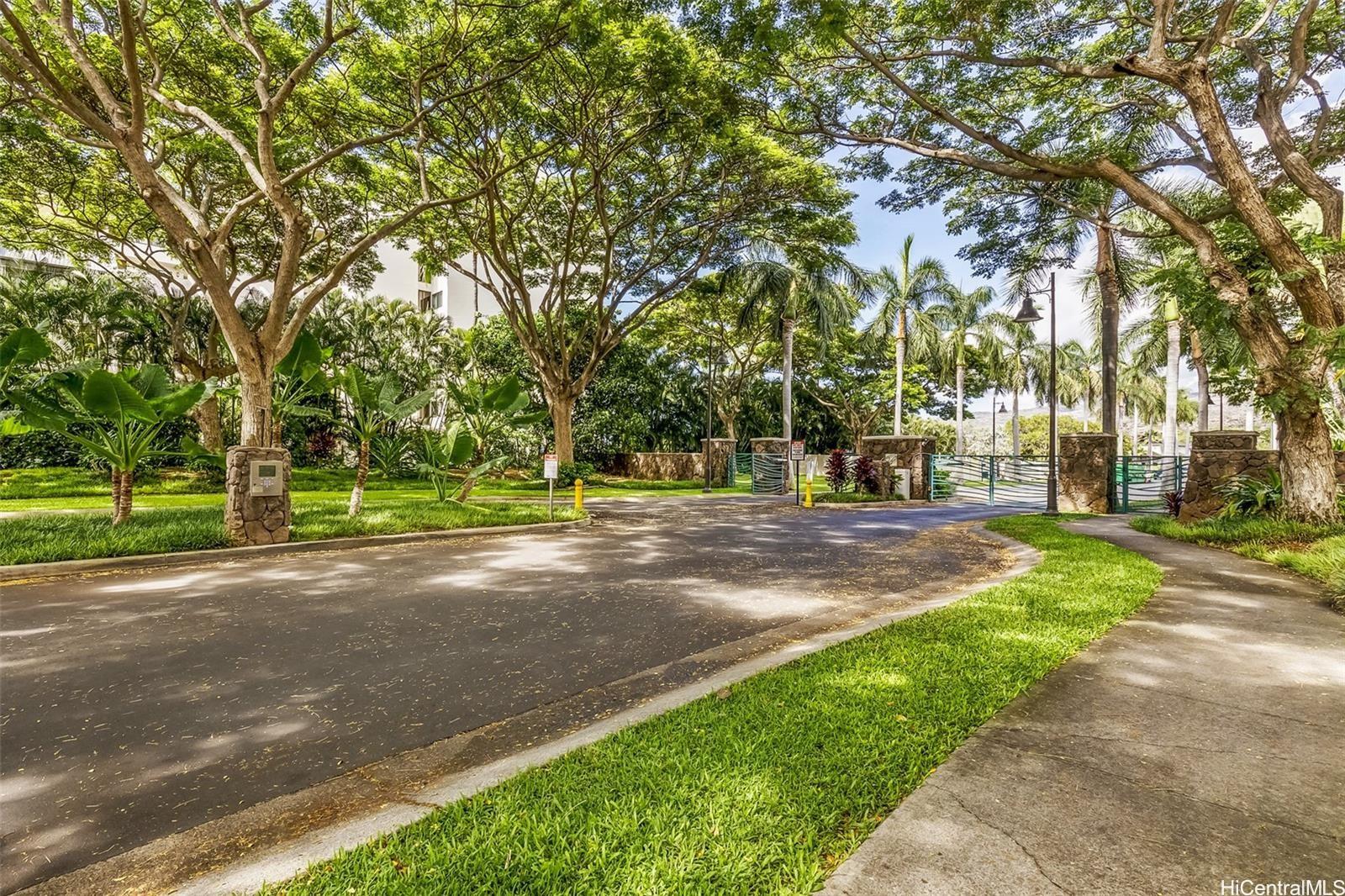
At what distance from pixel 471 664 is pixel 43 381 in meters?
9.80

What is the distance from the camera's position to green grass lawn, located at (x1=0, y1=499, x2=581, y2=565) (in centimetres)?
798

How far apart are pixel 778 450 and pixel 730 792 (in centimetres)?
2214

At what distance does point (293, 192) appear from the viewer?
53.3ft

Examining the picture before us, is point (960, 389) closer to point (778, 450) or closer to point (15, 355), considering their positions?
point (778, 450)

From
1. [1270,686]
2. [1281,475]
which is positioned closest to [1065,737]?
[1270,686]

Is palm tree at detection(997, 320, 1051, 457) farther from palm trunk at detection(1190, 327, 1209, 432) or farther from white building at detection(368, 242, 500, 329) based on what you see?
white building at detection(368, 242, 500, 329)

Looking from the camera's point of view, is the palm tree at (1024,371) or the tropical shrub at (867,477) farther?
the palm tree at (1024,371)

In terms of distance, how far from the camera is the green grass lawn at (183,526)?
7977 mm

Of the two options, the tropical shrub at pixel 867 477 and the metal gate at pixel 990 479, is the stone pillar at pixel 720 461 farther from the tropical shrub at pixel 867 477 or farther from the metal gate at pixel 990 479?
the metal gate at pixel 990 479

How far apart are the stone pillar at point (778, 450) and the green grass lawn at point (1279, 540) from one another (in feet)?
42.5

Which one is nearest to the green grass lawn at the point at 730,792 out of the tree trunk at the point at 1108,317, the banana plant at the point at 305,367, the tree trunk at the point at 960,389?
the banana plant at the point at 305,367

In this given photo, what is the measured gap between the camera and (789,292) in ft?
81.1

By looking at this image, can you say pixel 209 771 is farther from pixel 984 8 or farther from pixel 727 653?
pixel 984 8

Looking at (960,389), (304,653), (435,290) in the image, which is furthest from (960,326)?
(304,653)
